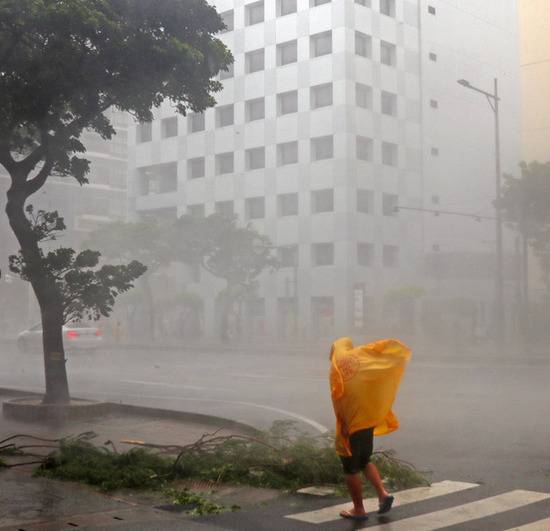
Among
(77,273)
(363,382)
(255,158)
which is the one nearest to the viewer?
(363,382)

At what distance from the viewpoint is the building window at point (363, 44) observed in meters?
40.7

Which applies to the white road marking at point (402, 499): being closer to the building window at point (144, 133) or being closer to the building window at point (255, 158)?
the building window at point (255, 158)

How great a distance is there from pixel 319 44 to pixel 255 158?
6.53m

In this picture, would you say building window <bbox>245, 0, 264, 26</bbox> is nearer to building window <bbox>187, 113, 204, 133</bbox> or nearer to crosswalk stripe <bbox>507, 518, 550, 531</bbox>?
building window <bbox>187, 113, 204, 133</bbox>

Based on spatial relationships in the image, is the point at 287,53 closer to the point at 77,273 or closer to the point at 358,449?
the point at 77,273

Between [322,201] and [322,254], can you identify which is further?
[322,201]

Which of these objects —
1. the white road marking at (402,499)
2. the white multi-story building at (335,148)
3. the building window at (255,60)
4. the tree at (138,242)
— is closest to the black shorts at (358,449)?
the white road marking at (402,499)

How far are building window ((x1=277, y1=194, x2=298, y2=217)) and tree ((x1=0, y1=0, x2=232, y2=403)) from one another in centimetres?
3052

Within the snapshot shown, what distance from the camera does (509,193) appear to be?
3184 cm

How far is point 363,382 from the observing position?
571 centimetres

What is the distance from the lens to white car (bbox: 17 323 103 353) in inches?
1057

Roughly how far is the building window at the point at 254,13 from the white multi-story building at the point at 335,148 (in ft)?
0.23

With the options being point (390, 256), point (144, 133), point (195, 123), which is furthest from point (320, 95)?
point (144, 133)

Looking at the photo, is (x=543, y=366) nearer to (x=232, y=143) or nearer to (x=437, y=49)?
(x=437, y=49)
